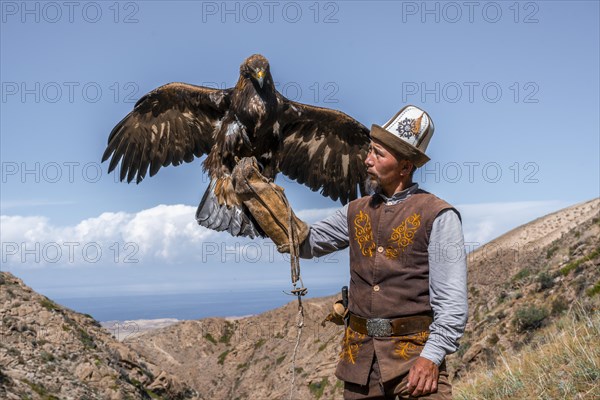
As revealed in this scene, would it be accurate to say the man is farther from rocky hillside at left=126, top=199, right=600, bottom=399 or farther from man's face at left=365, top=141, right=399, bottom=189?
rocky hillside at left=126, top=199, right=600, bottom=399

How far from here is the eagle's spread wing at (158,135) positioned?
7055 mm

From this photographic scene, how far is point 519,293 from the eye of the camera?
64.5 ft

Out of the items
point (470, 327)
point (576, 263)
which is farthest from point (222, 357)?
point (576, 263)

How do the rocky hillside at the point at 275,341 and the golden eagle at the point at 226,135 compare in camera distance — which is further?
the rocky hillside at the point at 275,341

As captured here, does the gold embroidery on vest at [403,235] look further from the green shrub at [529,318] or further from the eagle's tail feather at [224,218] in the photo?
the green shrub at [529,318]

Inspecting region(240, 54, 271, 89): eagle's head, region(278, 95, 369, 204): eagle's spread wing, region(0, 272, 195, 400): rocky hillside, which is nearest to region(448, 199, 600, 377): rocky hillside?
region(278, 95, 369, 204): eagle's spread wing

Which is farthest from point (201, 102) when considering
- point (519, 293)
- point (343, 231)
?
point (519, 293)

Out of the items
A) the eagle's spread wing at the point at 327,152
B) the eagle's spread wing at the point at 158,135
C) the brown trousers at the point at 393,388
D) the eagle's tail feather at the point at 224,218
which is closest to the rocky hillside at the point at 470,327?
the eagle's spread wing at the point at 327,152

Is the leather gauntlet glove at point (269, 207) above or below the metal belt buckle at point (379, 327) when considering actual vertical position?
above

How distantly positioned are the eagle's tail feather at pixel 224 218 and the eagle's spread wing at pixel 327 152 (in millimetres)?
1824

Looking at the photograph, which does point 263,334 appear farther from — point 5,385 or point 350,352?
point 350,352

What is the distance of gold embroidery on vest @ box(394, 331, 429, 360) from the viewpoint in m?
3.39

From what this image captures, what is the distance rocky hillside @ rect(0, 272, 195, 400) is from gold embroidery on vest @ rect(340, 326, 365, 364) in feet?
28.2

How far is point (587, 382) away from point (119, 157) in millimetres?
5218
